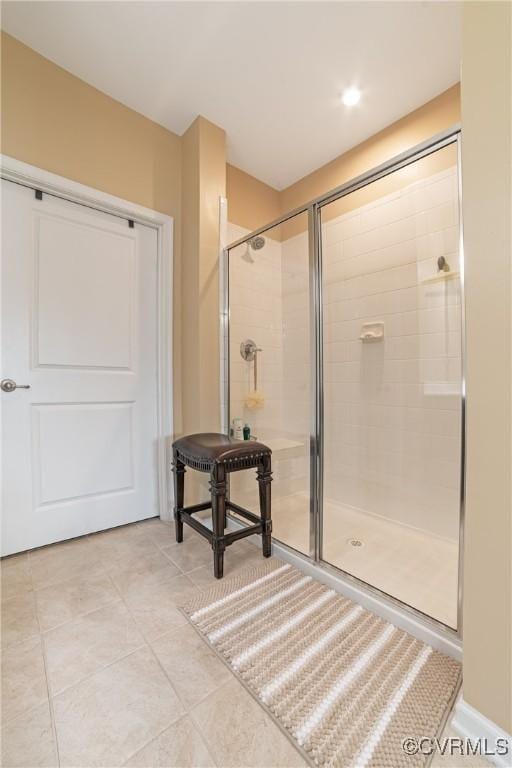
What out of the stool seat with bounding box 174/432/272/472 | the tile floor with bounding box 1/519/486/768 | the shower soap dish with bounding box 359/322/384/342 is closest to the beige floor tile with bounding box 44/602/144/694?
the tile floor with bounding box 1/519/486/768

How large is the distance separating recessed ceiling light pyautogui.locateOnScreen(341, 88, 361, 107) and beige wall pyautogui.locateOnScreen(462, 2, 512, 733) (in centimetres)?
132

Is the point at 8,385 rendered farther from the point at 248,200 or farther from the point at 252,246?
the point at 248,200

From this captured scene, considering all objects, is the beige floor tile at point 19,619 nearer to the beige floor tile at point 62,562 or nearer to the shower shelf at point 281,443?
the beige floor tile at point 62,562

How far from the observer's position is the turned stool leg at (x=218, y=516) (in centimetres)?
153

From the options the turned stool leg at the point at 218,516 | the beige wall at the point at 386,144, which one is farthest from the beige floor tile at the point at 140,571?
the beige wall at the point at 386,144

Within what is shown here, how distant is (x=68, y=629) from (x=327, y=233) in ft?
7.75

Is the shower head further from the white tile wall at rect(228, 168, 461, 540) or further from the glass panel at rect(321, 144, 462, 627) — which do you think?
the glass panel at rect(321, 144, 462, 627)

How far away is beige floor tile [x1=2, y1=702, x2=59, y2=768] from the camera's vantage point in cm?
79

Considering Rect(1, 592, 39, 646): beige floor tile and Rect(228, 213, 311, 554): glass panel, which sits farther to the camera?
Rect(228, 213, 311, 554): glass panel

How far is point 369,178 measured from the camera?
142 cm

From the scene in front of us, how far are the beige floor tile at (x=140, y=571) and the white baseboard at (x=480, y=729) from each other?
116 centimetres

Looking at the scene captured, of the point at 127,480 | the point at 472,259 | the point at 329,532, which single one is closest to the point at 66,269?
the point at 127,480

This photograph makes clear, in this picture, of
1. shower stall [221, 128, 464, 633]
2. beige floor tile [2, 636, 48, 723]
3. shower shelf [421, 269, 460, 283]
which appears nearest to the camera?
beige floor tile [2, 636, 48, 723]

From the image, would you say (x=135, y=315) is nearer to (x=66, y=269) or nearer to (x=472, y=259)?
(x=66, y=269)
